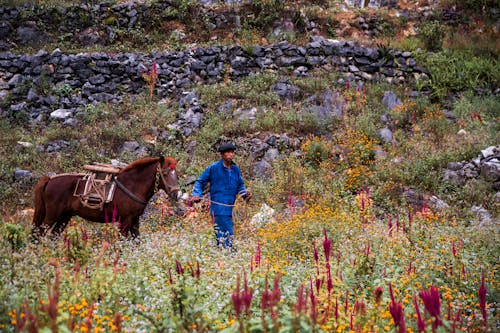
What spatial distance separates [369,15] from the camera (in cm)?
1834

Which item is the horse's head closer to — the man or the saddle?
the man

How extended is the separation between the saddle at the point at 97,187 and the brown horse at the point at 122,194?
9cm

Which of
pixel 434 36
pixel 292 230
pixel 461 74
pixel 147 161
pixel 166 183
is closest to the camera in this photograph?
pixel 292 230

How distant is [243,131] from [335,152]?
2901 millimetres

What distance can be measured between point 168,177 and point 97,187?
1278 millimetres

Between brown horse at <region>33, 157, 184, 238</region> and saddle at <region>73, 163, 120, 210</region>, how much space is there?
0.09m

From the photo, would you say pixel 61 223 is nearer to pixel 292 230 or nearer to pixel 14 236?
pixel 14 236

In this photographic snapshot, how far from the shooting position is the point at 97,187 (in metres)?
7.88

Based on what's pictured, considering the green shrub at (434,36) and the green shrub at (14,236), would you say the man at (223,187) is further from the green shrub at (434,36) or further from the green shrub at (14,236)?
the green shrub at (434,36)

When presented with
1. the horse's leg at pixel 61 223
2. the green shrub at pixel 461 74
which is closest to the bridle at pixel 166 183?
the horse's leg at pixel 61 223

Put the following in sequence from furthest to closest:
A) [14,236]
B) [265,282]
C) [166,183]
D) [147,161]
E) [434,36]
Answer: [434,36], [147,161], [166,183], [14,236], [265,282]

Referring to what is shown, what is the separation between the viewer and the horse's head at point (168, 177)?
7.81 m

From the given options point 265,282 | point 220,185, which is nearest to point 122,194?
point 220,185

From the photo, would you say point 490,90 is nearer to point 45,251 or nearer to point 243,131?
point 243,131
